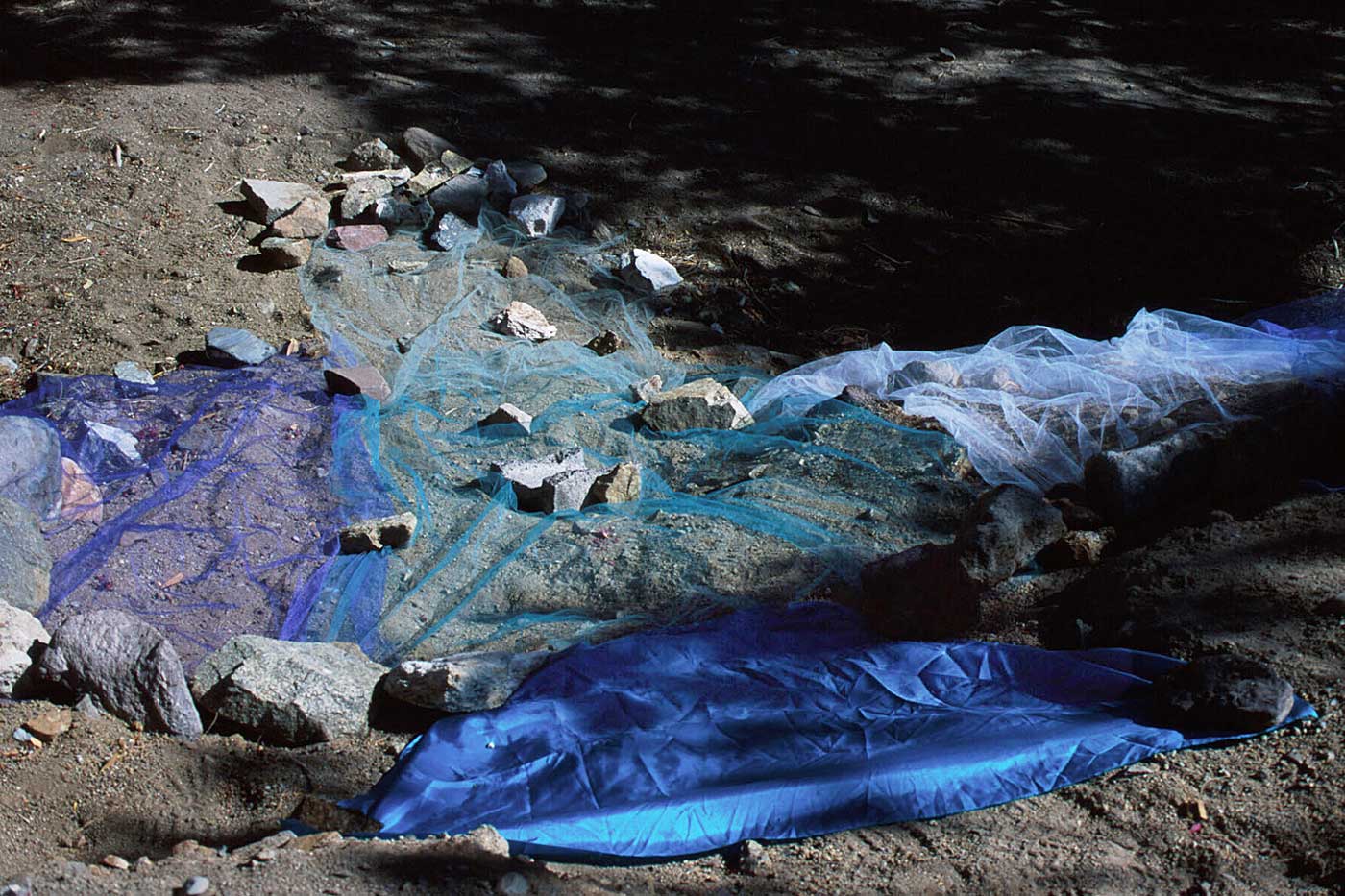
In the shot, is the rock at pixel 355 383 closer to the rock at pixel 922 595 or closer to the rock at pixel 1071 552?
the rock at pixel 922 595

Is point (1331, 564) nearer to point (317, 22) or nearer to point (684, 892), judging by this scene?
point (684, 892)

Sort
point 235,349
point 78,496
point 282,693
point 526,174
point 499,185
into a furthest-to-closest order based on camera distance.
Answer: point 526,174, point 499,185, point 235,349, point 78,496, point 282,693

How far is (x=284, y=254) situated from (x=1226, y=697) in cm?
387

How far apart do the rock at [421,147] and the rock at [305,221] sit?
63 cm

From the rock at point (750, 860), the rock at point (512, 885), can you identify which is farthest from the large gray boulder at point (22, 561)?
the rock at point (750, 860)

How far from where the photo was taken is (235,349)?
13.8 feet

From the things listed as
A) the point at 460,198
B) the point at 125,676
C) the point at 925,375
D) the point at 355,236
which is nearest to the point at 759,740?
the point at 125,676

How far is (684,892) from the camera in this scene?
2199 millimetres

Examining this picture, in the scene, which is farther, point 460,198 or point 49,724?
point 460,198

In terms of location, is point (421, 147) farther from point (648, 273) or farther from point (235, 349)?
point (235, 349)

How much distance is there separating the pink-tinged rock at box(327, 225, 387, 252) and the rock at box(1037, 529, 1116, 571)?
311 cm

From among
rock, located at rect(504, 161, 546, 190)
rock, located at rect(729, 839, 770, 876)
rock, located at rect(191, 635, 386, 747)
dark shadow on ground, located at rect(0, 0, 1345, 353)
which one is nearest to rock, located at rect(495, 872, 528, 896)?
rock, located at rect(729, 839, 770, 876)

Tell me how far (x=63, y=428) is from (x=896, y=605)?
2659 millimetres

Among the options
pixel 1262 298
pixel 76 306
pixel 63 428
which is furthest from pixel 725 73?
pixel 63 428
